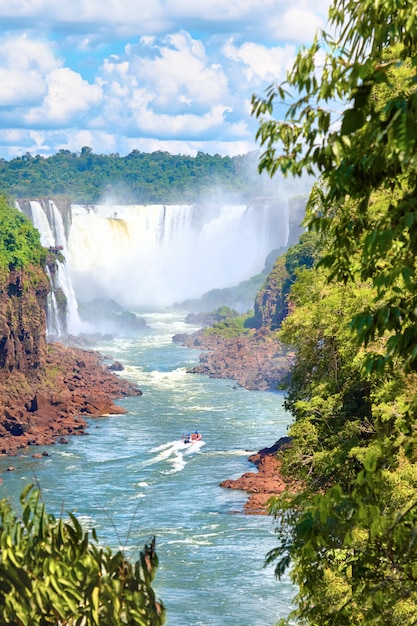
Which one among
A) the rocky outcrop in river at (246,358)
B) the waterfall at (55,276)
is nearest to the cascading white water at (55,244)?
the waterfall at (55,276)

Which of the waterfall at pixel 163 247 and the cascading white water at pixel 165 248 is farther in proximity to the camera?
the cascading white water at pixel 165 248

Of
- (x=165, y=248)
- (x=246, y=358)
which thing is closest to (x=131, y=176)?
(x=165, y=248)

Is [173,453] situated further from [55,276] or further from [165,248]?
[165,248]

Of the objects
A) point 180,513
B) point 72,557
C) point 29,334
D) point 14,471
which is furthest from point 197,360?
point 72,557

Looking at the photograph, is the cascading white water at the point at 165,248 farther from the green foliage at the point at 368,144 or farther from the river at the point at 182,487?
the green foliage at the point at 368,144

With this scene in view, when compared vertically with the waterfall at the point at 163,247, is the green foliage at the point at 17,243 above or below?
above

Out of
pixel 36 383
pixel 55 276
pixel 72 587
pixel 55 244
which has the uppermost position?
pixel 72 587

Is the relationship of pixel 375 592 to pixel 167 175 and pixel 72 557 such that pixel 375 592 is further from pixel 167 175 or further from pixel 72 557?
pixel 167 175
